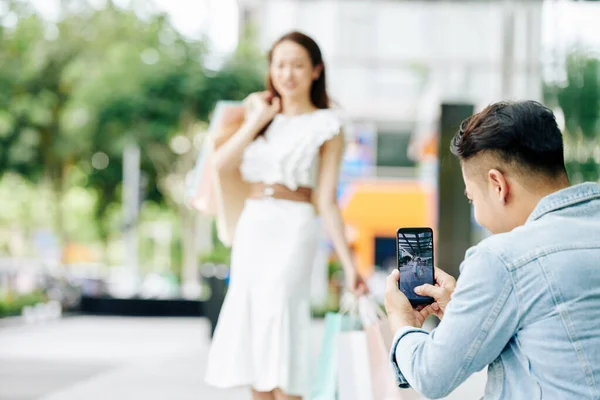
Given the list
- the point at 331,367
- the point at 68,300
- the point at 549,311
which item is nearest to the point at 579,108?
the point at 331,367

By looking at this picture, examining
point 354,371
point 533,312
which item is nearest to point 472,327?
point 533,312

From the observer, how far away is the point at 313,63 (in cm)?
424

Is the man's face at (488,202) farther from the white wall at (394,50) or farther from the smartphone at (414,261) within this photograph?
the white wall at (394,50)

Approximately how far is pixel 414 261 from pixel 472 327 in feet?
1.31

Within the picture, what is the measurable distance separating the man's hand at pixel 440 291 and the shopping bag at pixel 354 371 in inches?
35.5

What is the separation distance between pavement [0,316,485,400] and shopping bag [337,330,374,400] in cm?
32

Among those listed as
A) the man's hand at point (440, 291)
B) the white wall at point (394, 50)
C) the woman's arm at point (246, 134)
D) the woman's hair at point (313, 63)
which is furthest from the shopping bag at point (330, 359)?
the white wall at point (394, 50)

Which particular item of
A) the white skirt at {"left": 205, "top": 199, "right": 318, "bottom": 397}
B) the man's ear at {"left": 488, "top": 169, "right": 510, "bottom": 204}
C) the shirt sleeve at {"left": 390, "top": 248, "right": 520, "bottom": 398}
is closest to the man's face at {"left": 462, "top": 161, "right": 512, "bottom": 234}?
the man's ear at {"left": 488, "top": 169, "right": 510, "bottom": 204}

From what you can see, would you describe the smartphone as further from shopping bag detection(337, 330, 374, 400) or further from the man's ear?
shopping bag detection(337, 330, 374, 400)

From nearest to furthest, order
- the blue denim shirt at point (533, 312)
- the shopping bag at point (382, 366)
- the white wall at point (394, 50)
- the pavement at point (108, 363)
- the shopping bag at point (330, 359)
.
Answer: the blue denim shirt at point (533, 312) < the shopping bag at point (382, 366) < the shopping bag at point (330, 359) < the pavement at point (108, 363) < the white wall at point (394, 50)

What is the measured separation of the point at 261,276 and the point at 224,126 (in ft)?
2.53

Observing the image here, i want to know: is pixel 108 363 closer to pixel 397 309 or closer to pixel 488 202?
pixel 397 309

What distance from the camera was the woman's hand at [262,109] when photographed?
165 inches

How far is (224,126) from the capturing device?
4438mm
